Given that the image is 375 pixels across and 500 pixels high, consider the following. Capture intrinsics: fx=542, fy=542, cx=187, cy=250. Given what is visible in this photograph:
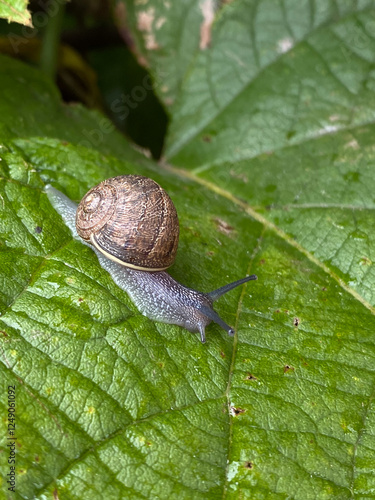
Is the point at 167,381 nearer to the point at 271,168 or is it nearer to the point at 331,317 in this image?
the point at 331,317

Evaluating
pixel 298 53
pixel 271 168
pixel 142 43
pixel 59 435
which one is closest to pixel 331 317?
pixel 271 168

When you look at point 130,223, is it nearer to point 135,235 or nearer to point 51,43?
point 135,235

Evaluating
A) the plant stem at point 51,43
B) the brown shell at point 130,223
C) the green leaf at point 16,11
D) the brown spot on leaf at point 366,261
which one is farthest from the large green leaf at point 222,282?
the green leaf at point 16,11

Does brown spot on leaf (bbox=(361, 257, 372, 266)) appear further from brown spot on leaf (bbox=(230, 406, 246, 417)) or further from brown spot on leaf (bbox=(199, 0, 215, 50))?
brown spot on leaf (bbox=(199, 0, 215, 50))

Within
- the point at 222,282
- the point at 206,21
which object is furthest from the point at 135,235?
the point at 206,21

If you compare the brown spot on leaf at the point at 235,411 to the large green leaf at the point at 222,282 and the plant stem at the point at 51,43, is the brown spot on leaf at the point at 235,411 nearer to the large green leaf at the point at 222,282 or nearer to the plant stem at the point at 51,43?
the large green leaf at the point at 222,282

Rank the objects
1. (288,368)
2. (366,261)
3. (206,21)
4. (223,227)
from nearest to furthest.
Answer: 1. (288,368)
2. (366,261)
3. (223,227)
4. (206,21)

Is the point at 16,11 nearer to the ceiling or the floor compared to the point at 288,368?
nearer to the ceiling
